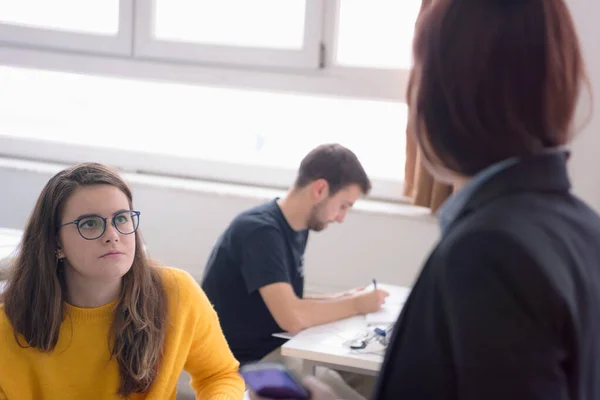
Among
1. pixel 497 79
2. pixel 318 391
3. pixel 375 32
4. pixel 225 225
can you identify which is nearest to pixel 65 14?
pixel 225 225

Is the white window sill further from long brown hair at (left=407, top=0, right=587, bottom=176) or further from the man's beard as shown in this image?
long brown hair at (left=407, top=0, right=587, bottom=176)

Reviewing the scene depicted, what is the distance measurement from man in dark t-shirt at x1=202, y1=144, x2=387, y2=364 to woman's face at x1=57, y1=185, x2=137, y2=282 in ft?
2.43

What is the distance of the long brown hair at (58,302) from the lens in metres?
1.70

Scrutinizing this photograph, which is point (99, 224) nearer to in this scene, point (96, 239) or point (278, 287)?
point (96, 239)

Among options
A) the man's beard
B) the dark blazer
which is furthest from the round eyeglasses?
the dark blazer

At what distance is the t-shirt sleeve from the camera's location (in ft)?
8.00

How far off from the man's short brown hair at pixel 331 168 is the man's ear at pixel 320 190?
0.04 ft

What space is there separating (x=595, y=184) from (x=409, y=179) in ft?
2.45

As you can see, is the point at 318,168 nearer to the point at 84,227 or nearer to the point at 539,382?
the point at 84,227

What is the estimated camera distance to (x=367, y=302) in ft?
8.32

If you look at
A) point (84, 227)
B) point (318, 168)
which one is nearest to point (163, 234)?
point (318, 168)

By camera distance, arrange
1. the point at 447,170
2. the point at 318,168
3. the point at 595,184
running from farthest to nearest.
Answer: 1. the point at 595,184
2. the point at 318,168
3. the point at 447,170

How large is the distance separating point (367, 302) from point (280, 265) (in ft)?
1.05

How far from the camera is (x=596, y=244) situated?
81cm
